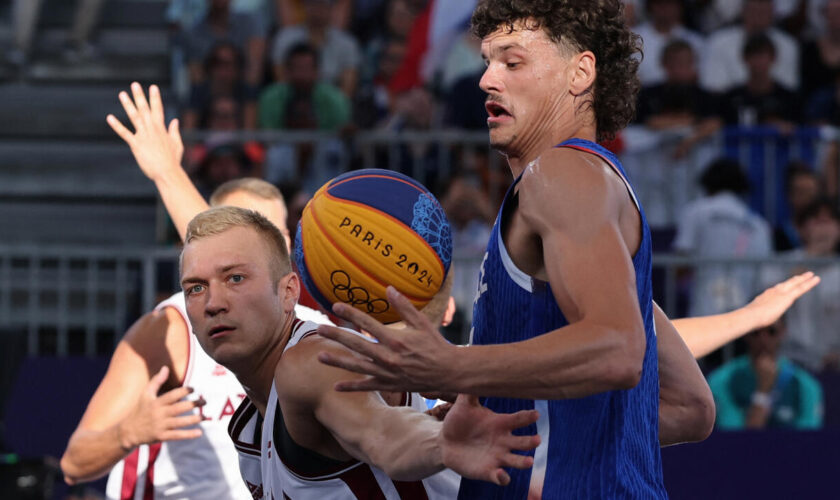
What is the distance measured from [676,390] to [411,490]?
829 mm

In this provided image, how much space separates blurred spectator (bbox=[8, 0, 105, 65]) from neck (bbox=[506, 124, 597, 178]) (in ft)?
30.1

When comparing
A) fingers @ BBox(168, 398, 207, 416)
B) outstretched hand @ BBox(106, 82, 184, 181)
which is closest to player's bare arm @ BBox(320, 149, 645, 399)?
fingers @ BBox(168, 398, 207, 416)

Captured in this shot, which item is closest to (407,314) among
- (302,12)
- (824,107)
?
(824,107)

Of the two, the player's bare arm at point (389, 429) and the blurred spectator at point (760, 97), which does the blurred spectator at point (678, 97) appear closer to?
the blurred spectator at point (760, 97)

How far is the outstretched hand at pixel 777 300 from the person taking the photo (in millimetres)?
4309

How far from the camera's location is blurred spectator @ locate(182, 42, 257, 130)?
9.66m

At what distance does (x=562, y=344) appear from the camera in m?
2.42

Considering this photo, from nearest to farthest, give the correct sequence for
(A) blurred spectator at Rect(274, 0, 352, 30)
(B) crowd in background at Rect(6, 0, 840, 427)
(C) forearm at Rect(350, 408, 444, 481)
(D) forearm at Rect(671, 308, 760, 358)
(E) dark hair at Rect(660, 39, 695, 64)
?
(C) forearm at Rect(350, 408, 444, 481)
(D) forearm at Rect(671, 308, 760, 358)
(B) crowd in background at Rect(6, 0, 840, 427)
(E) dark hair at Rect(660, 39, 695, 64)
(A) blurred spectator at Rect(274, 0, 352, 30)

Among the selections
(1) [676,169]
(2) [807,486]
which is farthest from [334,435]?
(1) [676,169]

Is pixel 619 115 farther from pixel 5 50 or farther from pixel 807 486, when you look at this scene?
pixel 5 50

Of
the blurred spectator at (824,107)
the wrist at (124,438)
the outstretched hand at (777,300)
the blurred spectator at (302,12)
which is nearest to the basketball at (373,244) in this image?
the wrist at (124,438)

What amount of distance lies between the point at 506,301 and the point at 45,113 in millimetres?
9127

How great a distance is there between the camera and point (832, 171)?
885 cm

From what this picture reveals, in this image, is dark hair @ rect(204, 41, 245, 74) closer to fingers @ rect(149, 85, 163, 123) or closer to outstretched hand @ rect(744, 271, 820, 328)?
fingers @ rect(149, 85, 163, 123)
